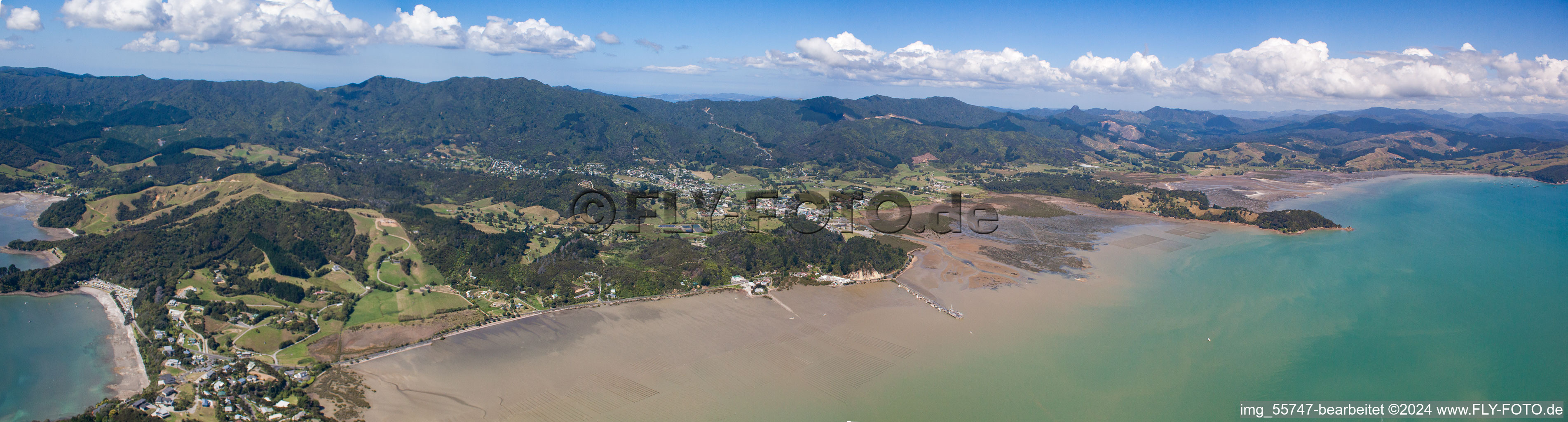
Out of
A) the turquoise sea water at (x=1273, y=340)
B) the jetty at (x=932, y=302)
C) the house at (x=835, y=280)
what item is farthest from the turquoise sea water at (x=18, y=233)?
the turquoise sea water at (x=1273, y=340)

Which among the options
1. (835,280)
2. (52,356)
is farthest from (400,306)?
(835,280)

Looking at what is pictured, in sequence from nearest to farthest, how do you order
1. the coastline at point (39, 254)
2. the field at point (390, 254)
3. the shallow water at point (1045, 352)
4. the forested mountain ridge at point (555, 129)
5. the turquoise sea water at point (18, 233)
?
the shallow water at point (1045, 352) < the field at point (390, 254) < the turquoise sea water at point (18, 233) < the coastline at point (39, 254) < the forested mountain ridge at point (555, 129)

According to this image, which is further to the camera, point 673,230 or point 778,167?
point 778,167

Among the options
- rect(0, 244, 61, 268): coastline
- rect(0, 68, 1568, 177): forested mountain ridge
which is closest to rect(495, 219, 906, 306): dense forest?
rect(0, 244, 61, 268): coastline

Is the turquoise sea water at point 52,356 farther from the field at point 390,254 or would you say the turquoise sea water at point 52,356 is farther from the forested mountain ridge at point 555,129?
the forested mountain ridge at point 555,129

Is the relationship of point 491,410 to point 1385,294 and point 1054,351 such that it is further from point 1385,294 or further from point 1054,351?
point 1385,294

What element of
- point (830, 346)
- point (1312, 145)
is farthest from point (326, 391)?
point (1312, 145)

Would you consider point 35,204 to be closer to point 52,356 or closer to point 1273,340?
point 52,356
